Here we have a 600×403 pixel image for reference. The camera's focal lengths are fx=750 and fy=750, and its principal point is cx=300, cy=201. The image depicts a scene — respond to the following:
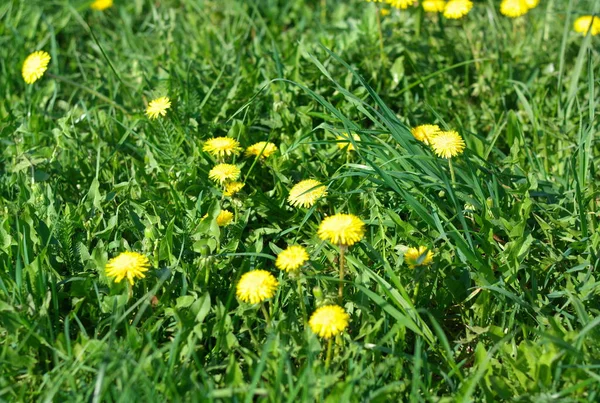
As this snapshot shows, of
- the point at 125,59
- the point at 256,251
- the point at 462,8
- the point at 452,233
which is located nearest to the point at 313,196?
the point at 256,251

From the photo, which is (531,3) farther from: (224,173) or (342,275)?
(342,275)

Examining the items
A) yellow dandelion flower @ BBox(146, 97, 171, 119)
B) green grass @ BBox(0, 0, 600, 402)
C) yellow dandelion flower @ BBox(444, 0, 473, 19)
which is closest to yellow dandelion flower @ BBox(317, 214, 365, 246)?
green grass @ BBox(0, 0, 600, 402)

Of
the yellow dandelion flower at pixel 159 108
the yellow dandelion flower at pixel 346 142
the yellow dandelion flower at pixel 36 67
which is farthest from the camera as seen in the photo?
the yellow dandelion flower at pixel 36 67

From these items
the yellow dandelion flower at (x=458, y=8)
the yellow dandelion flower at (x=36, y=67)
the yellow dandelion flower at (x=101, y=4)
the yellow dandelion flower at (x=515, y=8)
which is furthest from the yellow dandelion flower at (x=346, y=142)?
the yellow dandelion flower at (x=101, y=4)

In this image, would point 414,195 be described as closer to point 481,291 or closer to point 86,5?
point 481,291

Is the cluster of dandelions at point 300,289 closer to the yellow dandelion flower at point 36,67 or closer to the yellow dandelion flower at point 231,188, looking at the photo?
the yellow dandelion flower at point 231,188

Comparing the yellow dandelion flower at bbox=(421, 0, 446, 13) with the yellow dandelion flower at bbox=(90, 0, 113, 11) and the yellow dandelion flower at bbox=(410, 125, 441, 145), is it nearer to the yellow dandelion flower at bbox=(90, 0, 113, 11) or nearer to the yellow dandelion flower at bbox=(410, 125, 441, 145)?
the yellow dandelion flower at bbox=(410, 125, 441, 145)
